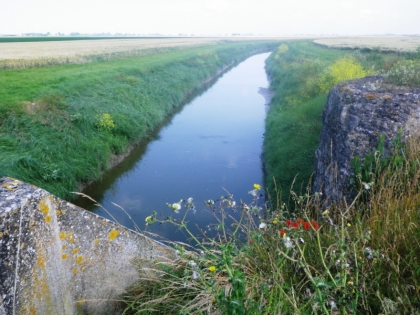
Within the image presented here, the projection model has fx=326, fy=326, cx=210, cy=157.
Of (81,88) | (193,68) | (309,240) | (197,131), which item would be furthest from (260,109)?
(309,240)

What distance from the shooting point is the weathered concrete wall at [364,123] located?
4863 millimetres

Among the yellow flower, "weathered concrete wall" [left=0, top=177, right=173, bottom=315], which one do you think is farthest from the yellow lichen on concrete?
the yellow flower

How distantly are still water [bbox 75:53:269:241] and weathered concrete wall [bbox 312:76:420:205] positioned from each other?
2133 millimetres

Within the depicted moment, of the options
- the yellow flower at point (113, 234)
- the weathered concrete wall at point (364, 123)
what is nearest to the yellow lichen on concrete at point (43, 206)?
the yellow flower at point (113, 234)

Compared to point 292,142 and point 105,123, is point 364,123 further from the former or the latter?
point 105,123

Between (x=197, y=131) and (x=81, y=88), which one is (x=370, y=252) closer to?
(x=197, y=131)

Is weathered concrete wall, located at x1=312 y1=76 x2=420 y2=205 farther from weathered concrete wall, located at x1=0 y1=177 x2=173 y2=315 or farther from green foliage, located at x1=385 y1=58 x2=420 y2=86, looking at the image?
weathered concrete wall, located at x1=0 y1=177 x2=173 y2=315

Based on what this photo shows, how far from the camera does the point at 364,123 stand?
527 centimetres

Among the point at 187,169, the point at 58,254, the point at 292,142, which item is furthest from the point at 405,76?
the point at 58,254

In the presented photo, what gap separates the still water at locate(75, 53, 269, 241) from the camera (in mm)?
8484

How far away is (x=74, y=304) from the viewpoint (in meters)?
2.65

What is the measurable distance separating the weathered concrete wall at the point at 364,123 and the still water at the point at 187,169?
2.13 metres

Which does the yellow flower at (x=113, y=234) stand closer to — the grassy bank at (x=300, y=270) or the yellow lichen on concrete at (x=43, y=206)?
the grassy bank at (x=300, y=270)

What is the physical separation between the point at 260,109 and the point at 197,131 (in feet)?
16.7
